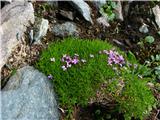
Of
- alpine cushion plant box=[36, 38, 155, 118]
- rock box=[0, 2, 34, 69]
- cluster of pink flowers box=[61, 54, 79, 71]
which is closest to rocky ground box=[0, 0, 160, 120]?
rock box=[0, 2, 34, 69]

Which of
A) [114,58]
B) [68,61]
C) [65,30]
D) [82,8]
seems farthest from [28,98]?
[82,8]

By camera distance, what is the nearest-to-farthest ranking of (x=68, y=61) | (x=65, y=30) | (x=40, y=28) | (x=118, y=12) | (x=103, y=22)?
(x=68, y=61) → (x=40, y=28) → (x=65, y=30) → (x=103, y=22) → (x=118, y=12)

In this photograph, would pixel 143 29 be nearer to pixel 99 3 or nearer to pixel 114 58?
pixel 99 3

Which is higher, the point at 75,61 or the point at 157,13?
the point at 157,13

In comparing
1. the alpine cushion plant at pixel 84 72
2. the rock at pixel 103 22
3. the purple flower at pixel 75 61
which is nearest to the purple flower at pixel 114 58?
the alpine cushion plant at pixel 84 72

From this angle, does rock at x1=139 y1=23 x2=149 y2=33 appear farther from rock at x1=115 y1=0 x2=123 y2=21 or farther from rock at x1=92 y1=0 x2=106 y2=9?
rock at x1=92 y1=0 x2=106 y2=9

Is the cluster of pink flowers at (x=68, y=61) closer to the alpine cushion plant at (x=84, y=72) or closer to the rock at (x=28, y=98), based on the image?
the alpine cushion plant at (x=84, y=72)

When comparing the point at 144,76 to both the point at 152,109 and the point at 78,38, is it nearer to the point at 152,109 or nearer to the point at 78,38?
the point at 152,109
